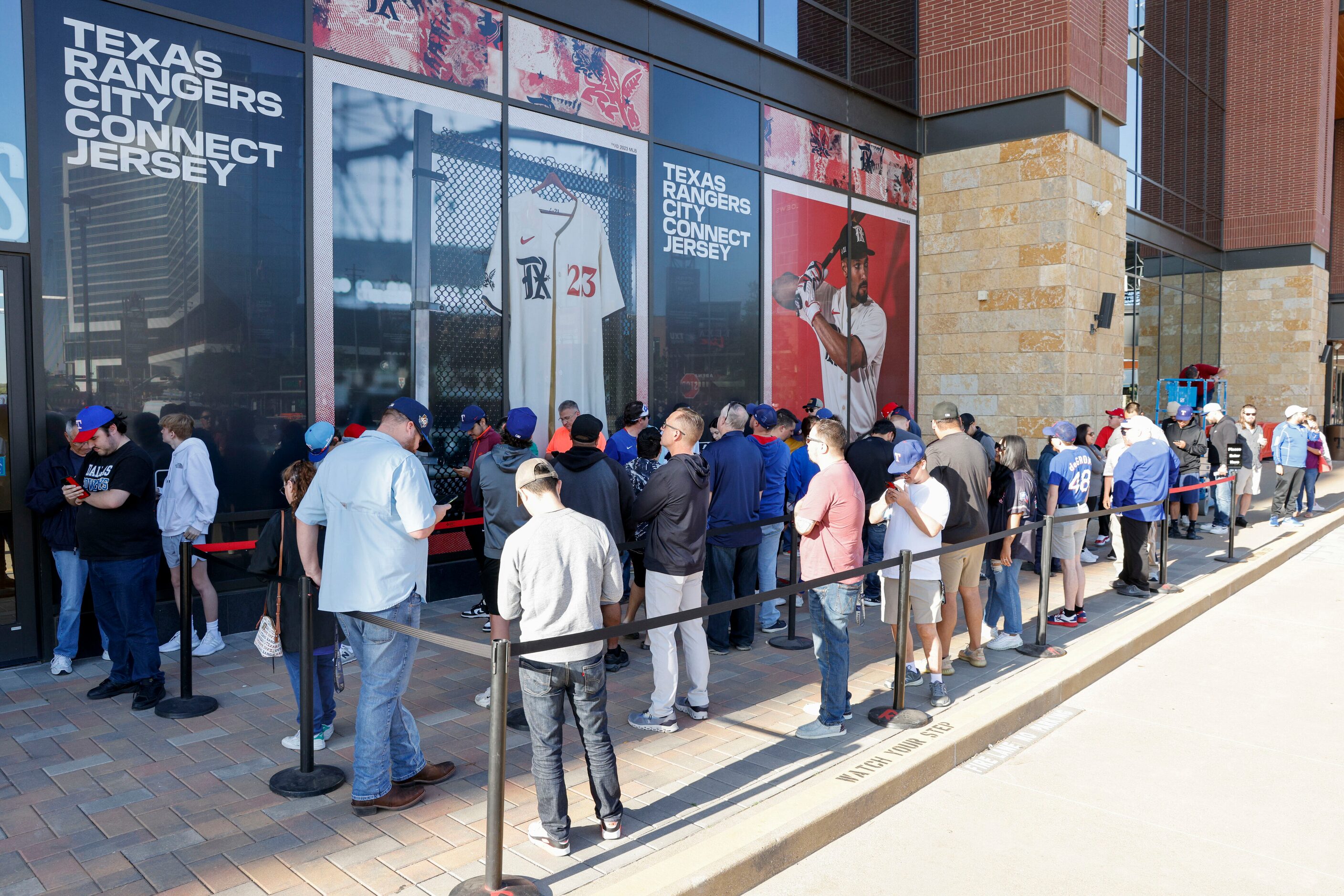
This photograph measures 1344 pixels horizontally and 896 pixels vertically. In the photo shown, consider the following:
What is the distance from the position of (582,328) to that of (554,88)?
2.55 m

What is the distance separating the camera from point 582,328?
9.88 meters

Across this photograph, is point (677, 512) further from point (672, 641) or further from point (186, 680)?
point (186, 680)

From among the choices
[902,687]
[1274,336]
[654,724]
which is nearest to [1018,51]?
[902,687]

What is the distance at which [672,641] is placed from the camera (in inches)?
210

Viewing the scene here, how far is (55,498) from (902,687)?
18.9ft

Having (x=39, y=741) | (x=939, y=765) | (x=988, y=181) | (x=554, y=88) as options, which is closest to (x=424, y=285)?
(x=554, y=88)

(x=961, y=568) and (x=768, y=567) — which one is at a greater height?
(x=961, y=568)

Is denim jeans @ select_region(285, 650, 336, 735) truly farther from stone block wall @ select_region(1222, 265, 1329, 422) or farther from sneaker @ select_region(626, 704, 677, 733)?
stone block wall @ select_region(1222, 265, 1329, 422)

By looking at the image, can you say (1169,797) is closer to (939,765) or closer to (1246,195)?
(939,765)

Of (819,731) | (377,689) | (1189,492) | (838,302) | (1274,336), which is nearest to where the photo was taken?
(377,689)

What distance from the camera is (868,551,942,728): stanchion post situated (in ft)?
17.5

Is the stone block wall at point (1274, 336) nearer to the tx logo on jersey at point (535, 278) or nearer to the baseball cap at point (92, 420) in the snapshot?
the tx logo on jersey at point (535, 278)

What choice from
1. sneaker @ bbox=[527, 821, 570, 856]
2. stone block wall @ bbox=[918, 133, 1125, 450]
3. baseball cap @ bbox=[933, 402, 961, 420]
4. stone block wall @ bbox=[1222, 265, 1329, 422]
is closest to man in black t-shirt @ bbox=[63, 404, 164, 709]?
sneaker @ bbox=[527, 821, 570, 856]

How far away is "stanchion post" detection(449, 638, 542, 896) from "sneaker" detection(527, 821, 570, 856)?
1.28 feet
